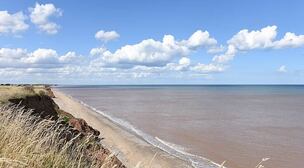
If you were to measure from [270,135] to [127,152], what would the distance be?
14949mm

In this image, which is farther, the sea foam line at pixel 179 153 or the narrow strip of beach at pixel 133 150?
Result: the sea foam line at pixel 179 153

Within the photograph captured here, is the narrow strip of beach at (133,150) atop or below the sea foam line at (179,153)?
atop

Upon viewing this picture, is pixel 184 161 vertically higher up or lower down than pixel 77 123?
lower down

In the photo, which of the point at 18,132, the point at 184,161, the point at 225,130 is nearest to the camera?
the point at 18,132

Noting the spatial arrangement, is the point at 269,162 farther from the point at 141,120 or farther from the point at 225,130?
the point at 141,120

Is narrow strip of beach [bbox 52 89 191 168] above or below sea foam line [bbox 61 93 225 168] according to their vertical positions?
above

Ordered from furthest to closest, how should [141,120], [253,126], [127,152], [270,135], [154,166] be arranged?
[141,120] < [253,126] < [270,135] < [127,152] < [154,166]

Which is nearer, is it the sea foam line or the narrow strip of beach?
the narrow strip of beach

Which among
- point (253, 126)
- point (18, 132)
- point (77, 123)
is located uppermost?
point (18, 132)

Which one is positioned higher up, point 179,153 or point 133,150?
point 133,150

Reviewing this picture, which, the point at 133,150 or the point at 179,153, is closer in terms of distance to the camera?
the point at 179,153

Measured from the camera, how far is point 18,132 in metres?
6.10

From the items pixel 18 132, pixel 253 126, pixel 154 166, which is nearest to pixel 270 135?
pixel 253 126

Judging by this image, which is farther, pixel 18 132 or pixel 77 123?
pixel 77 123
